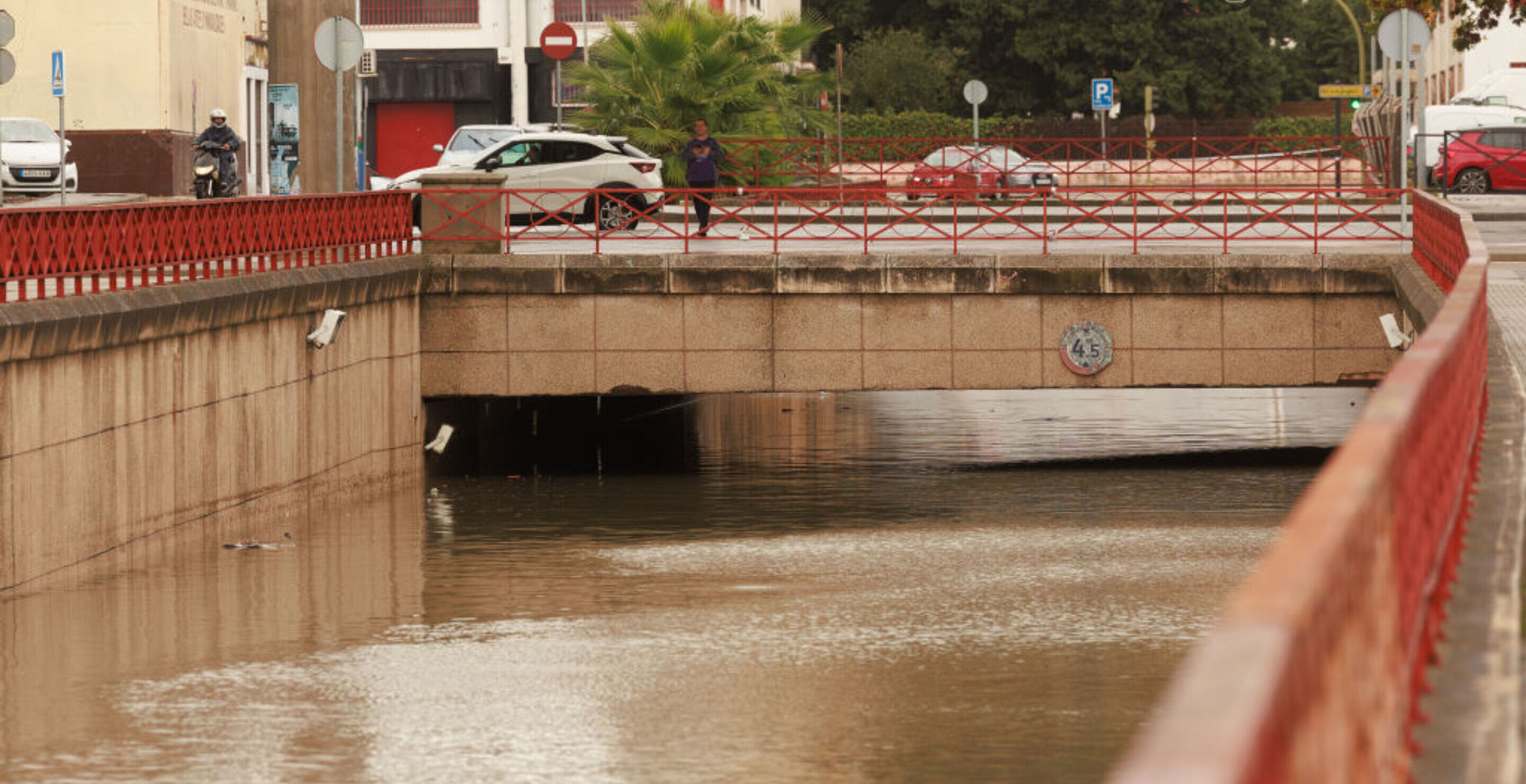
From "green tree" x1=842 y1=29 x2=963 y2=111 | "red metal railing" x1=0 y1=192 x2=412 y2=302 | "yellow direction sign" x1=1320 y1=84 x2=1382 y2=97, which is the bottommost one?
"red metal railing" x1=0 y1=192 x2=412 y2=302

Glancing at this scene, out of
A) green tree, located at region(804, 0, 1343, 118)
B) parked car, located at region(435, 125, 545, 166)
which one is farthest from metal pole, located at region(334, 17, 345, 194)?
green tree, located at region(804, 0, 1343, 118)

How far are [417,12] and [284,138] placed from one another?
2355 centimetres

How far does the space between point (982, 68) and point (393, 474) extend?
52.7m

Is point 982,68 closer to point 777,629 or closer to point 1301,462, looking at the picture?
point 1301,462

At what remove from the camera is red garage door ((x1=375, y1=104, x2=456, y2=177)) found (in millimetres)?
52438

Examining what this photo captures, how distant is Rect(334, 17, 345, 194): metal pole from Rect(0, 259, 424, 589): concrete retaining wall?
0.88 metres

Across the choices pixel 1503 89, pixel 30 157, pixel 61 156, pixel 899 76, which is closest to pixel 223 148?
pixel 61 156

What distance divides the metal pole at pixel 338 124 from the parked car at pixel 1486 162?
1892 cm

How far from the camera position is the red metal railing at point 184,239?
15.7 meters

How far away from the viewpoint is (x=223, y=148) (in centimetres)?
2886

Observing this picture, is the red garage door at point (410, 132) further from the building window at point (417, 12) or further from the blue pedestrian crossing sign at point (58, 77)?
the blue pedestrian crossing sign at point (58, 77)

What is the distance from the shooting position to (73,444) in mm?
16406

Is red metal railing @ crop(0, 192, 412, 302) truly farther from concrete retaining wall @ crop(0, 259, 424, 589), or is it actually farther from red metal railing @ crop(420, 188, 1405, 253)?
red metal railing @ crop(420, 188, 1405, 253)

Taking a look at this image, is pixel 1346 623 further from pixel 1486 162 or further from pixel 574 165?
pixel 1486 162
